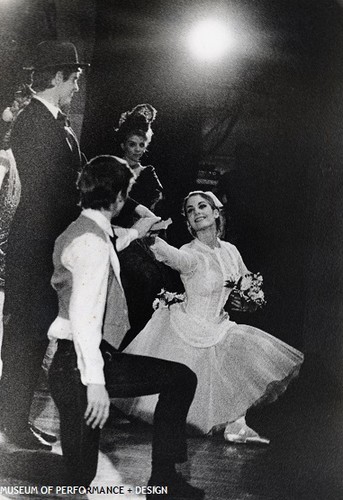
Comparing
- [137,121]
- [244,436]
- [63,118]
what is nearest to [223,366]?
[244,436]

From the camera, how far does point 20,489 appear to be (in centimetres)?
214

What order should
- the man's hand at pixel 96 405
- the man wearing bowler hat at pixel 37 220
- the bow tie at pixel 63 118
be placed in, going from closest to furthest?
the man's hand at pixel 96 405, the man wearing bowler hat at pixel 37 220, the bow tie at pixel 63 118

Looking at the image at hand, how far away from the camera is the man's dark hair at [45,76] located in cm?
233

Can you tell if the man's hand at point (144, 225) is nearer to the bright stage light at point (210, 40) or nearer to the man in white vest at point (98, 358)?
the man in white vest at point (98, 358)

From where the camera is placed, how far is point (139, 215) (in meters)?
2.34

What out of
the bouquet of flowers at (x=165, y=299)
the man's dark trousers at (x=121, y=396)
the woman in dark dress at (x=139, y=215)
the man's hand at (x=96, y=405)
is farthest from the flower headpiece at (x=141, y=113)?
the man's hand at (x=96, y=405)

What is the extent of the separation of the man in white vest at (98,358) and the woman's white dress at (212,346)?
0.07 metres

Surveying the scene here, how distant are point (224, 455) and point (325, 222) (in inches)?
41.7

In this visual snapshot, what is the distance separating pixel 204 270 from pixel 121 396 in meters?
0.61

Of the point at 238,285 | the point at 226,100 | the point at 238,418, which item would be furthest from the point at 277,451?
the point at 226,100

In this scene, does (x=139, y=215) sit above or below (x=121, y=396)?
above

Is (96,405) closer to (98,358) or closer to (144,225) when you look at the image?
(98,358)

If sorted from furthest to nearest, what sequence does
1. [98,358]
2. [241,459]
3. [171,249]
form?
[171,249] < [241,459] < [98,358]

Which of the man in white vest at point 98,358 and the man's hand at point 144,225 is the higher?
the man's hand at point 144,225
